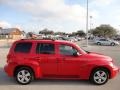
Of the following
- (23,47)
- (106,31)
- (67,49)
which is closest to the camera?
(67,49)

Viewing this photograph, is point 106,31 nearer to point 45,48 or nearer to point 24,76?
point 45,48

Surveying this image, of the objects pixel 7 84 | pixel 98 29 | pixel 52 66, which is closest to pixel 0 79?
pixel 7 84

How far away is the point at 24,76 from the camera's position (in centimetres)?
943

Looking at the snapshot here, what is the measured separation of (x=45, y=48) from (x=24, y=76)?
1.25m

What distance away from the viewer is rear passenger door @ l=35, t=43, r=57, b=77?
9.43 m

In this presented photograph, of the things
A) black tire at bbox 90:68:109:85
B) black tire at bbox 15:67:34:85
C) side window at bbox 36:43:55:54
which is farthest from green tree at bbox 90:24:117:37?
black tire at bbox 15:67:34:85

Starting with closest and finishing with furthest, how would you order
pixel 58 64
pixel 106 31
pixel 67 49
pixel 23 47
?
pixel 58 64 → pixel 67 49 → pixel 23 47 → pixel 106 31

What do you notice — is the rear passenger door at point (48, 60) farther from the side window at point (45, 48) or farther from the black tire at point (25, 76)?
the black tire at point (25, 76)

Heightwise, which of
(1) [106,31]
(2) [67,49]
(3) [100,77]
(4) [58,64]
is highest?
(1) [106,31]

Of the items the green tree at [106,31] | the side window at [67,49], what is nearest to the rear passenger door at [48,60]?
the side window at [67,49]

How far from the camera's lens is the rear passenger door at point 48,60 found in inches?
371

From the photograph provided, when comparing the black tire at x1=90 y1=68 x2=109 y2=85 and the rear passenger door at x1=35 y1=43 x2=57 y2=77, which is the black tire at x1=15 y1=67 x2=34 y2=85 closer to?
the rear passenger door at x1=35 y1=43 x2=57 y2=77

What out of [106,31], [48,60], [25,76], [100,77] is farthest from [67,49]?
[106,31]

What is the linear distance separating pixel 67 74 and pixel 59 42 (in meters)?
1.19
